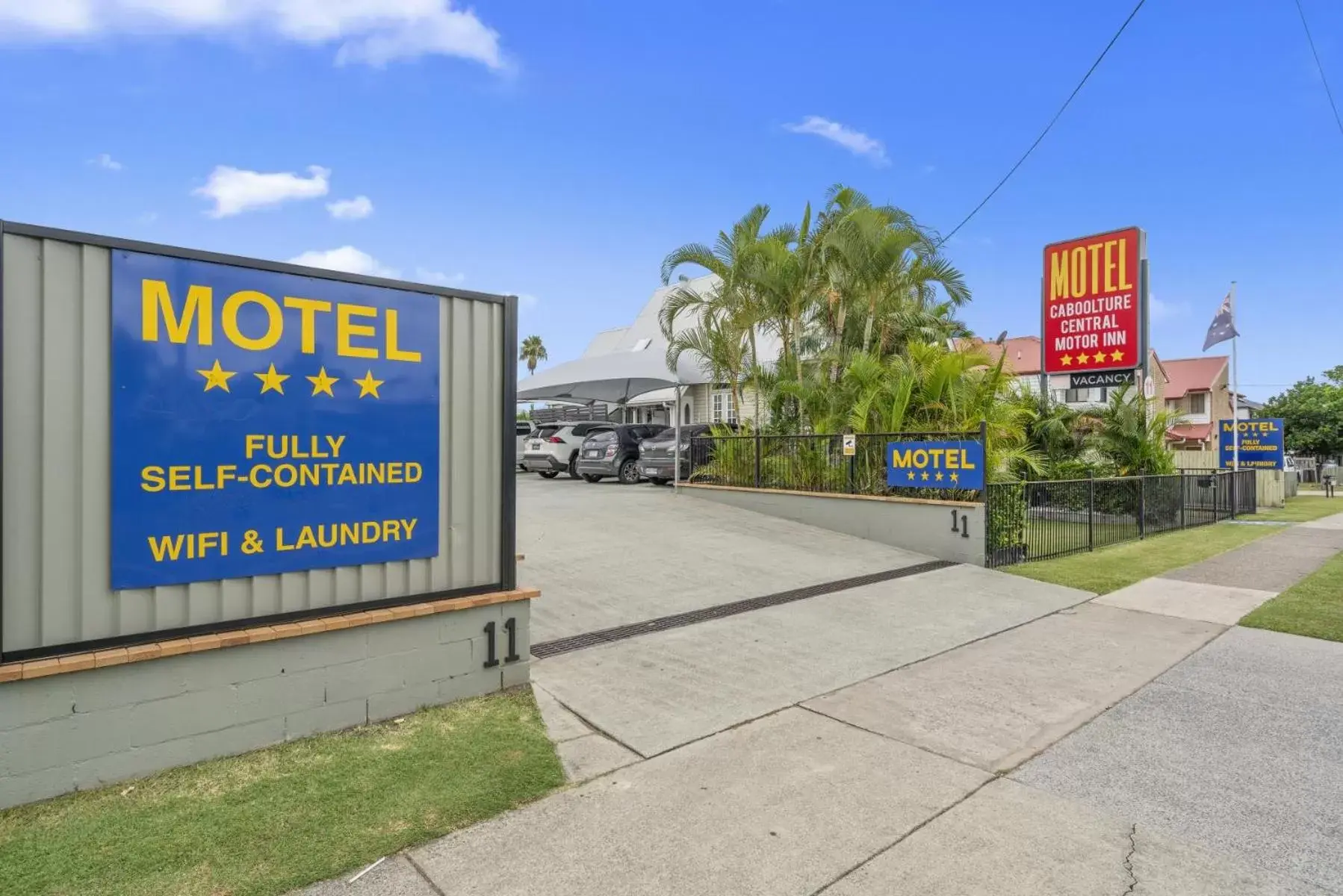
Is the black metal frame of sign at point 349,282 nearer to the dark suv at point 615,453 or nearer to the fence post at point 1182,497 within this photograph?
the dark suv at point 615,453

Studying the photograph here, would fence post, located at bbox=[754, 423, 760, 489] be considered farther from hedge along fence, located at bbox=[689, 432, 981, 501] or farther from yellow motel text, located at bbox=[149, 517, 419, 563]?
→ yellow motel text, located at bbox=[149, 517, 419, 563]

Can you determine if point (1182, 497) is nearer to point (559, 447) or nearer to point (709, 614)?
point (709, 614)

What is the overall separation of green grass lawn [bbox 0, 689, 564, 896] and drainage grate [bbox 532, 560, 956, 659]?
1741 mm

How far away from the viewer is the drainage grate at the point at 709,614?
19.8 feet

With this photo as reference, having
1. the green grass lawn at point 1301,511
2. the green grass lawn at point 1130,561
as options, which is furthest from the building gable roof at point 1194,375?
the green grass lawn at point 1130,561

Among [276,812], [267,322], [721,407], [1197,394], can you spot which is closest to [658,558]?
[267,322]

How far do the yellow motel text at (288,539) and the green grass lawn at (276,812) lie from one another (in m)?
1.05

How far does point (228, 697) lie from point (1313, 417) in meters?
60.6

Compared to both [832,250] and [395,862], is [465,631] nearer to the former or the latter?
[395,862]

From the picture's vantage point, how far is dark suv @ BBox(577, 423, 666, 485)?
18.5m

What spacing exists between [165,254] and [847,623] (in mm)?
5845

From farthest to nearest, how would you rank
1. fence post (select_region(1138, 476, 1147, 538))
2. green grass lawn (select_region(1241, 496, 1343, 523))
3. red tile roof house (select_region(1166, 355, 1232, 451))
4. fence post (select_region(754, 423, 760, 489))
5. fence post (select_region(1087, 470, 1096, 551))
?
red tile roof house (select_region(1166, 355, 1232, 451))
green grass lawn (select_region(1241, 496, 1343, 523))
fence post (select_region(754, 423, 760, 489))
fence post (select_region(1138, 476, 1147, 538))
fence post (select_region(1087, 470, 1096, 551))

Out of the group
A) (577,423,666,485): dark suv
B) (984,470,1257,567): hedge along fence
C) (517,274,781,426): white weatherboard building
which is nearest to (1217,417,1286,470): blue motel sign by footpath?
(984,470,1257,567): hedge along fence

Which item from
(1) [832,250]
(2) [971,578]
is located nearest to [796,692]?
(2) [971,578]
